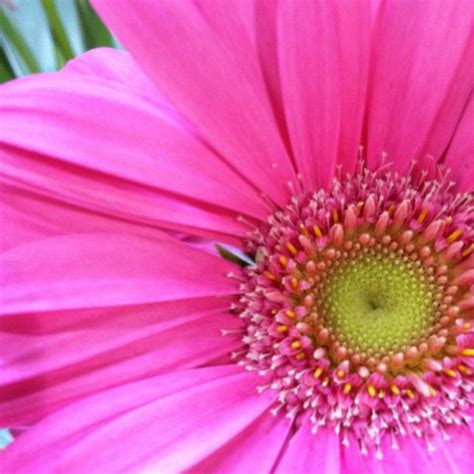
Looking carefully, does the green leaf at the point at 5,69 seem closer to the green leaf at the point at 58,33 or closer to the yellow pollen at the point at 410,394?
the green leaf at the point at 58,33

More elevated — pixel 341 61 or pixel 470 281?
pixel 341 61

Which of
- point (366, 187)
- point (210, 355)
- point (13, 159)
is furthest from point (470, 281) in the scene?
point (13, 159)

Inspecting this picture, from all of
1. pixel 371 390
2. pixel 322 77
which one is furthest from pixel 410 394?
pixel 322 77

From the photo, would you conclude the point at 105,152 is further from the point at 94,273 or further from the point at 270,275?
the point at 270,275

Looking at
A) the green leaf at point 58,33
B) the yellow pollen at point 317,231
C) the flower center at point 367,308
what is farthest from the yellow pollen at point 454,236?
the green leaf at point 58,33

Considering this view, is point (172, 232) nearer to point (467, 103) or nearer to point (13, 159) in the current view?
point (13, 159)

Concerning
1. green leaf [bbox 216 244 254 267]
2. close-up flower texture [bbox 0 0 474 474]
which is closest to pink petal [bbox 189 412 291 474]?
close-up flower texture [bbox 0 0 474 474]
